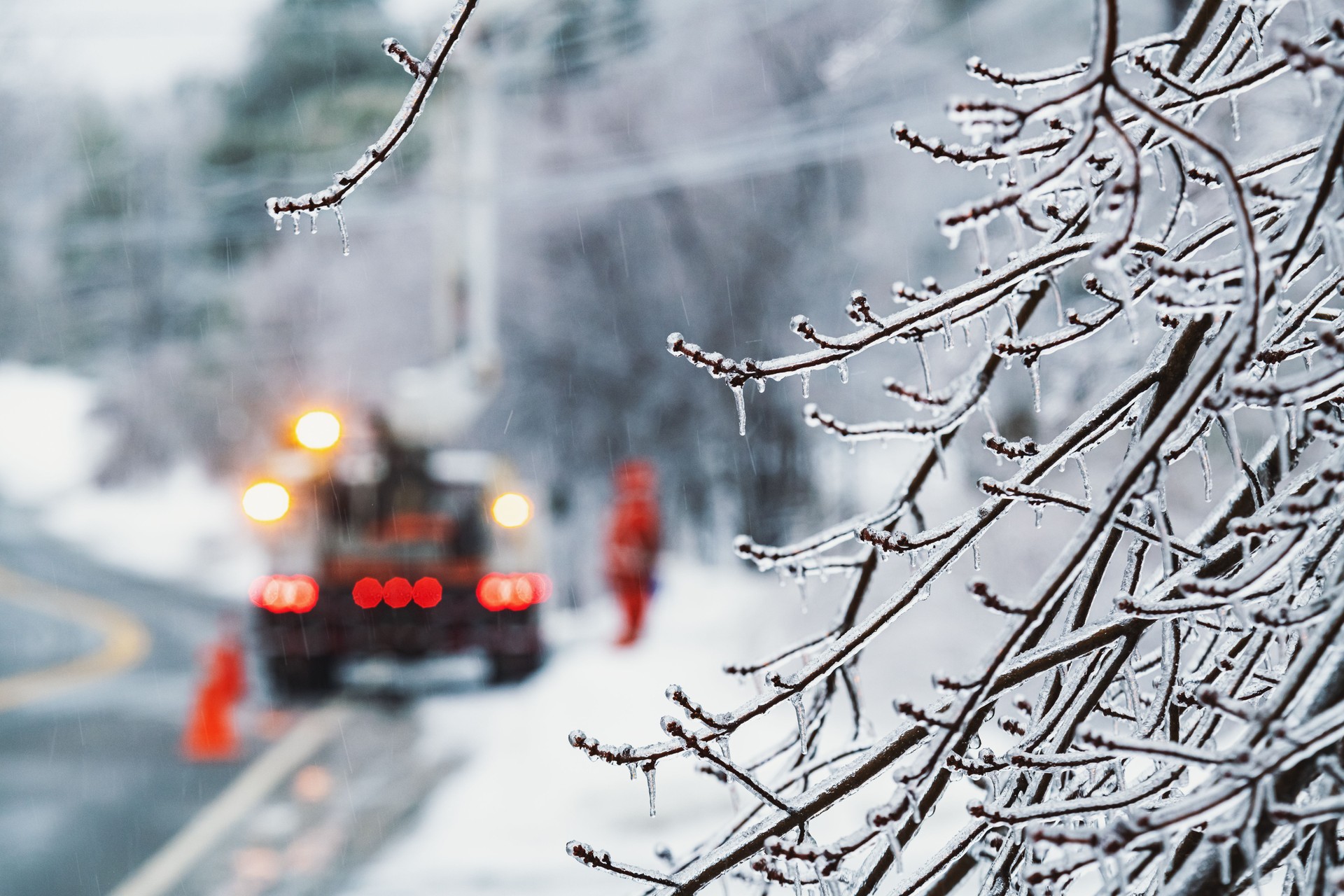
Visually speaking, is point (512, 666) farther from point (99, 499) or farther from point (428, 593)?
point (99, 499)

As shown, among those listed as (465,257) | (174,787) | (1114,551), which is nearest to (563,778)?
(174,787)

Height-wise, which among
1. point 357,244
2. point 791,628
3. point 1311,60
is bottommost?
point 791,628

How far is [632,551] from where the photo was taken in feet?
40.7

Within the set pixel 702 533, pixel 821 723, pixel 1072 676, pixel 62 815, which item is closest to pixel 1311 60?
pixel 1072 676

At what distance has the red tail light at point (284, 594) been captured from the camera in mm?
10195

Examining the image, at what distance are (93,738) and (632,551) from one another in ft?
16.5

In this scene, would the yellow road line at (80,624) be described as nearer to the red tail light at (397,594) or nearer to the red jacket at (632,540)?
the red tail light at (397,594)

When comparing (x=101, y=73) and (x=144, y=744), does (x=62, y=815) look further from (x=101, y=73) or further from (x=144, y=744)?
(x=101, y=73)

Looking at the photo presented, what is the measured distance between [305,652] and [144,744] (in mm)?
1423

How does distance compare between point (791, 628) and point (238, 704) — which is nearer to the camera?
point (238, 704)

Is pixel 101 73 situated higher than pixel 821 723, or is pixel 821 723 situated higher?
pixel 101 73

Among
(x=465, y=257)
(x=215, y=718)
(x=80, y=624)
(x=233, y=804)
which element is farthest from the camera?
(x=80, y=624)

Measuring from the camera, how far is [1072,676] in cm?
188

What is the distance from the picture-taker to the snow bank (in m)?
24.4
